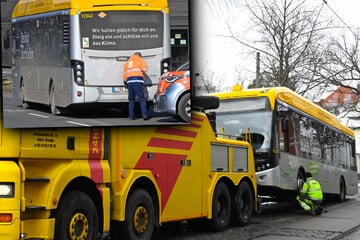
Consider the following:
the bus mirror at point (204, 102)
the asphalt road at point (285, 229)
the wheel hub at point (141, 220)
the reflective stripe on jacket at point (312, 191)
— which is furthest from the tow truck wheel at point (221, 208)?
the reflective stripe on jacket at point (312, 191)

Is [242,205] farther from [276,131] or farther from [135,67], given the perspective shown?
[135,67]

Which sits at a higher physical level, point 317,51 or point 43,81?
point 317,51

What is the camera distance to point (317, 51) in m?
31.8

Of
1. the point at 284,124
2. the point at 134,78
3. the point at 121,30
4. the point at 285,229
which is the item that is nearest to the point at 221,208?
the point at 285,229

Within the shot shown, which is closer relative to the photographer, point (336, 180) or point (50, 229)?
point (50, 229)

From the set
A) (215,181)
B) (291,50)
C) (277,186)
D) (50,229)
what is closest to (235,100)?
(277,186)

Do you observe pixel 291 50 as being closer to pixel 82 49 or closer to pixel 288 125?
pixel 288 125

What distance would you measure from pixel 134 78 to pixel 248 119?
7284 millimetres

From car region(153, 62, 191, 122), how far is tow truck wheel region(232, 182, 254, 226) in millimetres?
3909

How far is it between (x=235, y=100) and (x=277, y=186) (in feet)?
8.63

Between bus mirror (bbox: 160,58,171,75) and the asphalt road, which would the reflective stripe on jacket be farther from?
bus mirror (bbox: 160,58,171,75)

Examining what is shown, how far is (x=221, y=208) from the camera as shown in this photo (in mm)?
11656

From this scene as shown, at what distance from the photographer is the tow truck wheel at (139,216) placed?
8398 millimetres

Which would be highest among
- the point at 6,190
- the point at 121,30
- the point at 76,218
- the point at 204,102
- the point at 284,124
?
the point at 121,30
